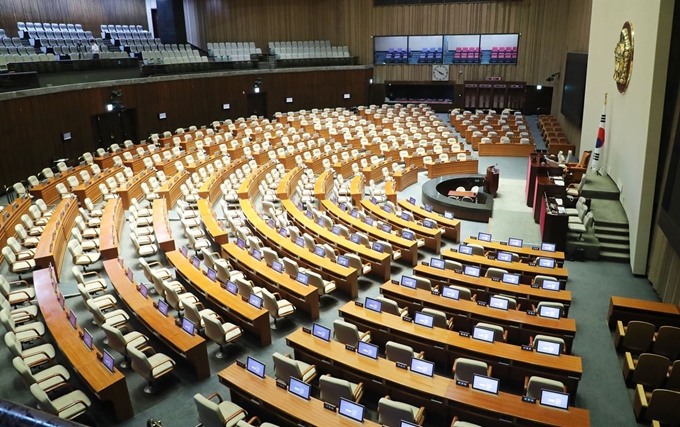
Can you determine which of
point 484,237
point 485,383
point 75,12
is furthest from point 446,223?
point 75,12

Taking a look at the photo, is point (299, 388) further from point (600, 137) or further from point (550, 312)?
point (600, 137)

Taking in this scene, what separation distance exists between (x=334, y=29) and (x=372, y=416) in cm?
2810

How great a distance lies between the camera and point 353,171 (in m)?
17.4

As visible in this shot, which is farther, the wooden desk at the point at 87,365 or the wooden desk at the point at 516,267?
the wooden desk at the point at 516,267

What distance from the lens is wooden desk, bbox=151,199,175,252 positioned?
383 inches

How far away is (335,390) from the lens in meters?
5.59

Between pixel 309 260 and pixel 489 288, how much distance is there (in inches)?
127

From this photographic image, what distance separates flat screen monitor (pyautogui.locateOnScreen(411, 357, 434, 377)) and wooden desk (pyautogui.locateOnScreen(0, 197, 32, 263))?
834 centimetres

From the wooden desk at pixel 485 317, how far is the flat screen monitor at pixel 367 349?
1785 mm

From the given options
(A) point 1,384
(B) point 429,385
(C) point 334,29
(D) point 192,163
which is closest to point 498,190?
(D) point 192,163

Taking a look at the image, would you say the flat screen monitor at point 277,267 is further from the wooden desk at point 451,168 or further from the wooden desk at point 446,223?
the wooden desk at point 451,168

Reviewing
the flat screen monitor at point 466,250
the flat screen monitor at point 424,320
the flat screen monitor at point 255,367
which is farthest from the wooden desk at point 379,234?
the flat screen monitor at point 255,367

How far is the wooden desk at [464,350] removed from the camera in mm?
→ 5980

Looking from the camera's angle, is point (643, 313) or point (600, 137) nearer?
point (643, 313)
